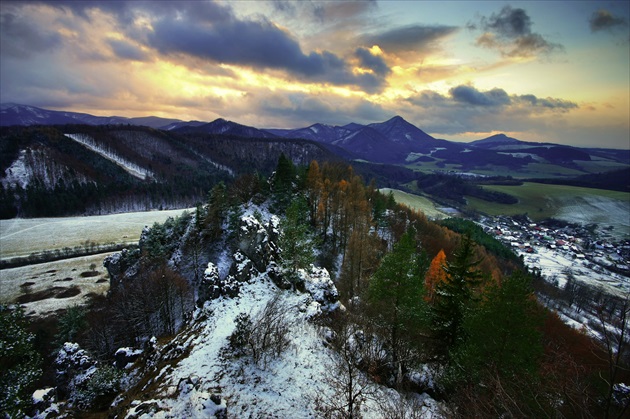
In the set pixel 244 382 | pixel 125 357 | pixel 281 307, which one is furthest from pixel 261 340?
pixel 125 357

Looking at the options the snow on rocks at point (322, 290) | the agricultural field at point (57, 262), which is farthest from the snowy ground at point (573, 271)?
the agricultural field at point (57, 262)

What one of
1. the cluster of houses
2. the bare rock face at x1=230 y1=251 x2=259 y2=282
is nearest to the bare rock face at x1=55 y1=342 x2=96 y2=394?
the bare rock face at x1=230 y1=251 x2=259 y2=282

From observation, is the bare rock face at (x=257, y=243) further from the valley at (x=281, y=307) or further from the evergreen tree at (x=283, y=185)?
the evergreen tree at (x=283, y=185)

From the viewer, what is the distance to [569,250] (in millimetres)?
142875

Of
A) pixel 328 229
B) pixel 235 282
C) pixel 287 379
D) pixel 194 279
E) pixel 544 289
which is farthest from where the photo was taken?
pixel 544 289

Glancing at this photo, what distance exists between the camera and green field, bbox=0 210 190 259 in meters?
93.9

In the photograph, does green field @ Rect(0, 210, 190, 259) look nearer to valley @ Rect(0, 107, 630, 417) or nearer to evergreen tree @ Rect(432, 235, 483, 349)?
valley @ Rect(0, 107, 630, 417)

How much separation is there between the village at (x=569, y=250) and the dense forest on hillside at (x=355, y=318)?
269 feet

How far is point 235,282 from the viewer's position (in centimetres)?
3073

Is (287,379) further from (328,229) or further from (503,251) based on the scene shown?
(503,251)

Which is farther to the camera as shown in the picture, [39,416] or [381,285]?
[381,285]

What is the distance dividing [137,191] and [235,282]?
180 m

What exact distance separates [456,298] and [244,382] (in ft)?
62.1

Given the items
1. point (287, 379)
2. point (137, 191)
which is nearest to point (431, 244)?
point (287, 379)
